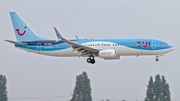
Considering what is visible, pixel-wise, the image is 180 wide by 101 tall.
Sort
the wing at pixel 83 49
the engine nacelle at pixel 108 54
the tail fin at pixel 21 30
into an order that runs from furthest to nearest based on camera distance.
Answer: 1. the tail fin at pixel 21 30
2. the wing at pixel 83 49
3. the engine nacelle at pixel 108 54

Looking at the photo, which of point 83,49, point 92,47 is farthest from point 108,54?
point 83,49

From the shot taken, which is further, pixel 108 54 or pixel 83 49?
pixel 83 49

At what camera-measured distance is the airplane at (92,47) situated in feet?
219

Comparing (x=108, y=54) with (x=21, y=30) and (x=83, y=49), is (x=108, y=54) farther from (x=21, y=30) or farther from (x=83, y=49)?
(x=21, y=30)

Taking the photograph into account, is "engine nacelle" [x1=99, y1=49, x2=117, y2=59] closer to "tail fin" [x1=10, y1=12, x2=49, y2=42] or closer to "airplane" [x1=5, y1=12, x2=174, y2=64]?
"airplane" [x1=5, y1=12, x2=174, y2=64]

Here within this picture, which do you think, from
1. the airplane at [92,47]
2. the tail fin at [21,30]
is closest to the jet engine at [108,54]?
the airplane at [92,47]

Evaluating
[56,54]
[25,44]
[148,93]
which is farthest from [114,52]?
[148,93]

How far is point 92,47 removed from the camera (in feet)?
226

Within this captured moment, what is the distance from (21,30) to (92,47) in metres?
17.0

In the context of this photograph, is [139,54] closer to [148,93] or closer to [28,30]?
[28,30]

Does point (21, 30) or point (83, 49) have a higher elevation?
point (21, 30)

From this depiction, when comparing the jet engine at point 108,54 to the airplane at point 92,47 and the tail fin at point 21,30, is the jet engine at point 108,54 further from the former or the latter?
the tail fin at point 21,30

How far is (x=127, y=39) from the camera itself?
68188 millimetres

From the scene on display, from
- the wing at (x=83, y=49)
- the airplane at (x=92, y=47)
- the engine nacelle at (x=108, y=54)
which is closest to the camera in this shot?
the engine nacelle at (x=108, y=54)
